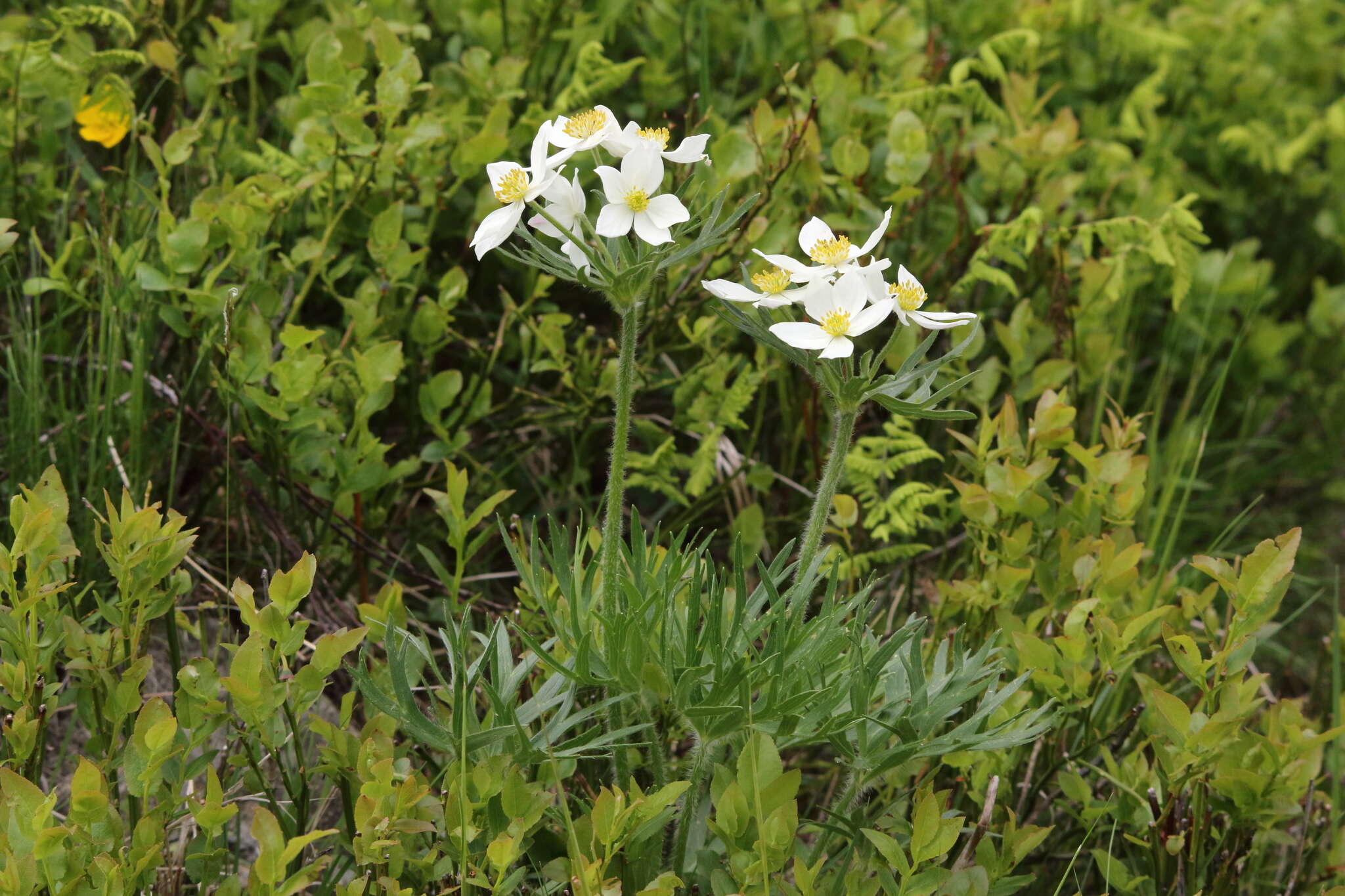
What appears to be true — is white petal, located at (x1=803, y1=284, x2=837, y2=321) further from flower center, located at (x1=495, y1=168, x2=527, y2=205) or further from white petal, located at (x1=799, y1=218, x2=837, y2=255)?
flower center, located at (x1=495, y1=168, x2=527, y2=205)

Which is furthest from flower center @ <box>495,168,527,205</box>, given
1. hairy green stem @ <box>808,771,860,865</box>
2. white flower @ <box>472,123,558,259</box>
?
hairy green stem @ <box>808,771,860,865</box>

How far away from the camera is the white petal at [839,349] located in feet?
5.18

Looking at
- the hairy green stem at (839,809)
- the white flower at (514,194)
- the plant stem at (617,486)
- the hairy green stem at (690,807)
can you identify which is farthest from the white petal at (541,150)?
the hairy green stem at (839,809)

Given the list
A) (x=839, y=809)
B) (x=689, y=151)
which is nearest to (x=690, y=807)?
(x=839, y=809)

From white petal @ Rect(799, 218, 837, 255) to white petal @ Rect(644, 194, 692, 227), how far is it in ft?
0.85

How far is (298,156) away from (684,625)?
1588mm

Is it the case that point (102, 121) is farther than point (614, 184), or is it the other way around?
point (102, 121)

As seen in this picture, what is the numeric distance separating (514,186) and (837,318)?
1.53 ft

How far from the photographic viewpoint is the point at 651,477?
2.78 metres

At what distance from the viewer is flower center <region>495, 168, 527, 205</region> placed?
5.49 feet

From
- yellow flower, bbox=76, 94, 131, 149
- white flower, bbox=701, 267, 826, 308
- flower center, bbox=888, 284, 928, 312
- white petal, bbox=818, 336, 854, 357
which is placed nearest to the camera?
white petal, bbox=818, 336, 854, 357

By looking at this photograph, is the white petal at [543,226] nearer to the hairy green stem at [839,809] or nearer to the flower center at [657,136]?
the flower center at [657,136]

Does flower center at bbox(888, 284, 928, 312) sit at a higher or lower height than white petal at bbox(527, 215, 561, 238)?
lower

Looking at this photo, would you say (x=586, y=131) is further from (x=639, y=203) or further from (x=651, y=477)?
(x=651, y=477)
